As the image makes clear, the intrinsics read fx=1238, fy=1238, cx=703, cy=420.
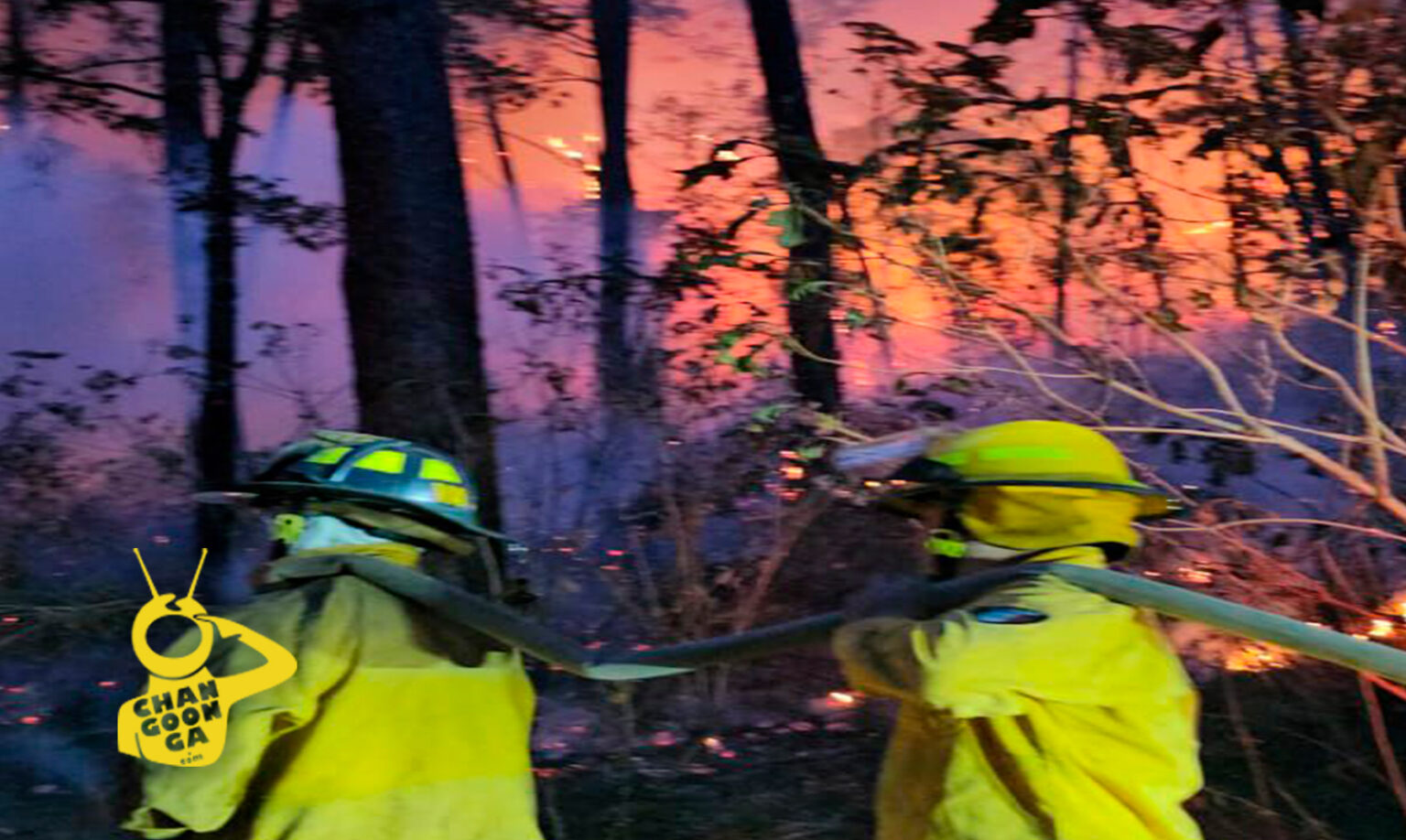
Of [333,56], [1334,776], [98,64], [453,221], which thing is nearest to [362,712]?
[453,221]

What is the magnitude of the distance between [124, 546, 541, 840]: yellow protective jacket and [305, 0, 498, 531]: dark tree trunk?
2.84 metres

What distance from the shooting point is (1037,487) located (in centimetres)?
231

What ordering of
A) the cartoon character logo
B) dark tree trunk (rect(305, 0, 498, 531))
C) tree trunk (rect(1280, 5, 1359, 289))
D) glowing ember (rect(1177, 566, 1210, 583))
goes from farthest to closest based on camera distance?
glowing ember (rect(1177, 566, 1210, 583)) < dark tree trunk (rect(305, 0, 498, 531)) < tree trunk (rect(1280, 5, 1359, 289)) < the cartoon character logo

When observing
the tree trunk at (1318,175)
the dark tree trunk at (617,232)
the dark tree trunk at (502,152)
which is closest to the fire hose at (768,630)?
the tree trunk at (1318,175)

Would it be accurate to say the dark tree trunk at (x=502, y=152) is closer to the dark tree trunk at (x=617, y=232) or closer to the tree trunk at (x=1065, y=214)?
the dark tree trunk at (x=617, y=232)

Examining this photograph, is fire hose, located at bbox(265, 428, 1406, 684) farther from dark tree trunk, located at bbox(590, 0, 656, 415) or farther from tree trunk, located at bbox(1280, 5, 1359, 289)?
dark tree trunk, located at bbox(590, 0, 656, 415)

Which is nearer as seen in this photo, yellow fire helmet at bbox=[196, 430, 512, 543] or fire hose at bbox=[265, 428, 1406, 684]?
fire hose at bbox=[265, 428, 1406, 684]

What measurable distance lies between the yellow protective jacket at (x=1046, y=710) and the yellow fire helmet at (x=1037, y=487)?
0.18 meters

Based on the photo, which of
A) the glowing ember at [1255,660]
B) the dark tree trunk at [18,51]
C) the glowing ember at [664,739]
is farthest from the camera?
the dark tree trunk at [18,51]

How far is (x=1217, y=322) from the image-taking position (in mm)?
5273

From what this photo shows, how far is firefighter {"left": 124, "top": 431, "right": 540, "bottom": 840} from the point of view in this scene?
2.06 meters

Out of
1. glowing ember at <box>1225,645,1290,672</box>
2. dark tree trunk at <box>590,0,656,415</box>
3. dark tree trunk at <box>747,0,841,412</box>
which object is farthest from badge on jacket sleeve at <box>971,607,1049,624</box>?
dark tree trunk at <box>590,0,656,415</box>

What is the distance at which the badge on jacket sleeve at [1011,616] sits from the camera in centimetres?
209

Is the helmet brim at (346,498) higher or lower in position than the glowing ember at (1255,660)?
higher
